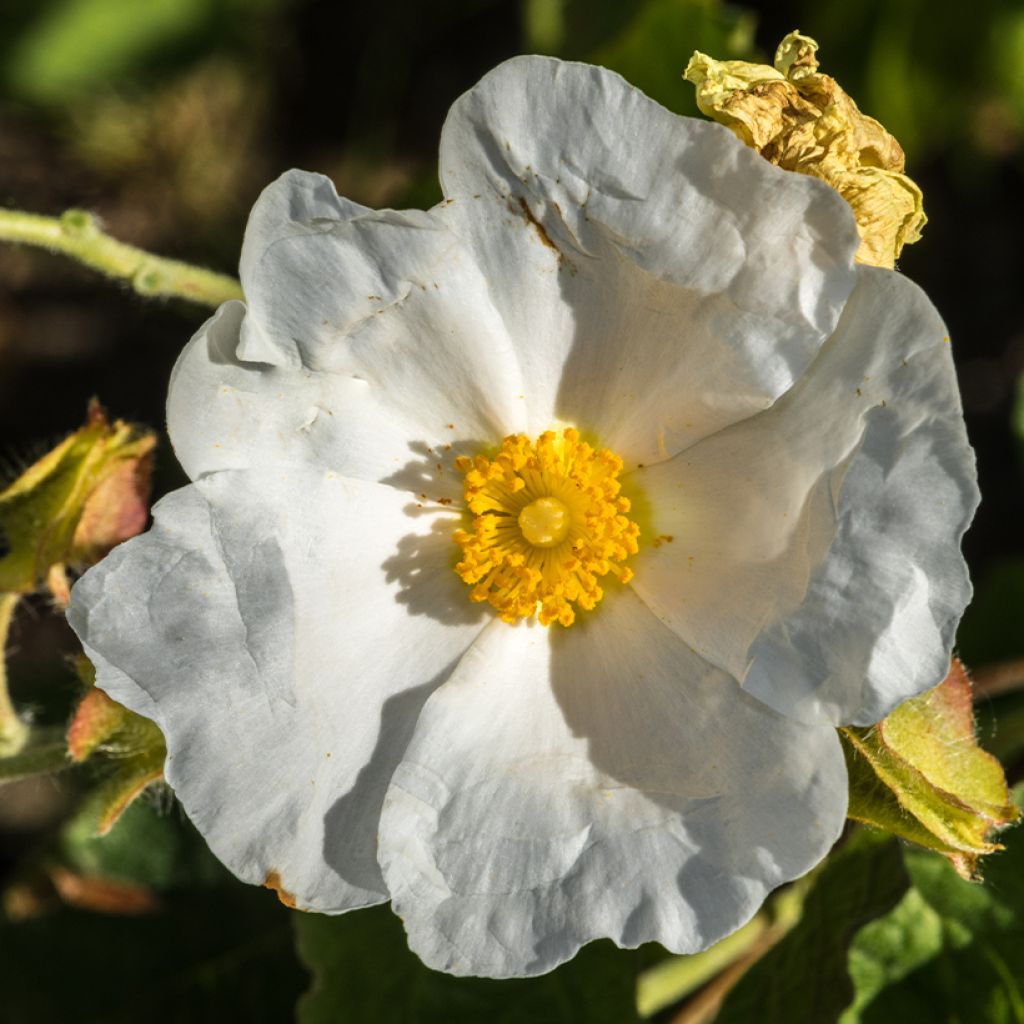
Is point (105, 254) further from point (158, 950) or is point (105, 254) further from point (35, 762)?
point (158, 950)

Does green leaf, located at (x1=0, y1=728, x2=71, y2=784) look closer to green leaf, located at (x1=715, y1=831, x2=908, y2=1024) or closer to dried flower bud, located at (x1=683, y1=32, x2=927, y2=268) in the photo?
green leaf, located at (x1=715, y1=831, x2=908, y2=1024)

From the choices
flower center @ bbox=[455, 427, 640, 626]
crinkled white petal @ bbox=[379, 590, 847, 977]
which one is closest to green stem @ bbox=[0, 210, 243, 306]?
flower center @ bbox=[455, 427, 640, 626]

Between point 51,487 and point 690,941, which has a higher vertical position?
point 51,487

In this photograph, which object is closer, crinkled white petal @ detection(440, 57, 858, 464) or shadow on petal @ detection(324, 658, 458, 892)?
crinkled white petal @ detection(440, 57, 858, 464)

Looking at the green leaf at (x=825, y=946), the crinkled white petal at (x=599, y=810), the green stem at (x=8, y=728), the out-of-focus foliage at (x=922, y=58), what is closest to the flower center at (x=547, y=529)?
the crinkled white petal at (x=599, y=810)

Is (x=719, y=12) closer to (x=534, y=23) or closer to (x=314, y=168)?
(x=534, y=23)

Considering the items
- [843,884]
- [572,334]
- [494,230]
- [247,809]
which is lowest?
[843,884]

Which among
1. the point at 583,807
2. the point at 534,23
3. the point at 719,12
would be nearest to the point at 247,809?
the point at 583,807

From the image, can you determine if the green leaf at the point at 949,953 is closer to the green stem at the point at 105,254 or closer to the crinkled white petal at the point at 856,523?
the crinkled white petal at the point at 856,523

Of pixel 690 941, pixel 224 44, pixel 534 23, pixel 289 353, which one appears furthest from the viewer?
pixel 224 44
